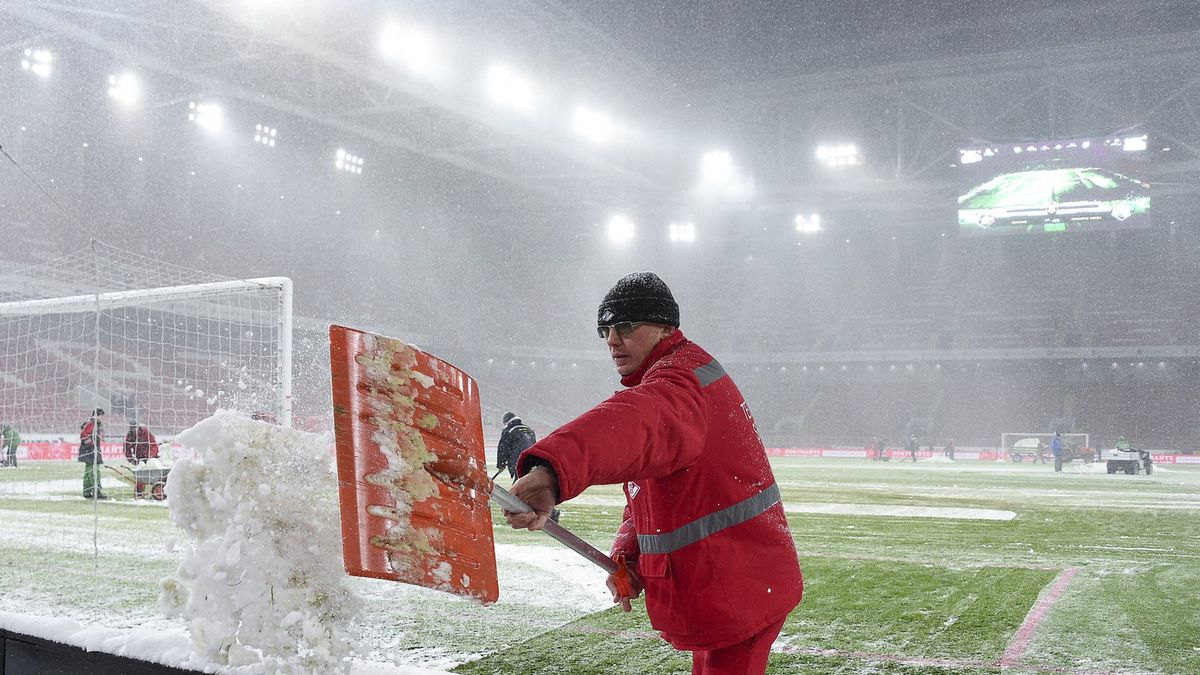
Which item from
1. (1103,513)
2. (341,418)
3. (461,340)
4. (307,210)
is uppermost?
(307,210)

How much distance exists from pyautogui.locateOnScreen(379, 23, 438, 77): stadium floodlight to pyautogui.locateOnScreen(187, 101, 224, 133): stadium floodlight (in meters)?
7.52

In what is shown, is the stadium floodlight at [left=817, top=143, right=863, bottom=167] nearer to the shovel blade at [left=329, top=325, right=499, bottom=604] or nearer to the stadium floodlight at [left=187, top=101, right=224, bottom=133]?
the stadium floodlight at [left=187, top=101, right=224, bottom=133]

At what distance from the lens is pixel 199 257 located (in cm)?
2900

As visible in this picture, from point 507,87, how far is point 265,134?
8954 mm

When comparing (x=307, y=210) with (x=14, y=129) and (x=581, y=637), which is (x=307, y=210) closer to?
(x=14, y=129)

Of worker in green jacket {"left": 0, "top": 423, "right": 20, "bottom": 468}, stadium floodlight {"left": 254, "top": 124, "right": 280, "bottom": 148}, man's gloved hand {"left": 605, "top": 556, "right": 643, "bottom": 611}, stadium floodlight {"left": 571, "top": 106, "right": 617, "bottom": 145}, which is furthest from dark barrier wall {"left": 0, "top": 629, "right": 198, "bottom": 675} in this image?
stadium floodlight {"left": 571, "top": 106, "right": 617, "bottom": 145}

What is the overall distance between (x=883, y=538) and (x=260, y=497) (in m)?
8.14

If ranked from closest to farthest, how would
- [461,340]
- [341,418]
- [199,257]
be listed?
1. [341,418]
2. [199,257]
3. [461,340]

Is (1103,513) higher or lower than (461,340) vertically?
lower

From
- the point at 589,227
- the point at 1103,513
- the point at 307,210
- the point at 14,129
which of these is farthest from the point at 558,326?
the point at 1103,513

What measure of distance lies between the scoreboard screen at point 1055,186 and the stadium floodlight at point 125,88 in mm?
28450

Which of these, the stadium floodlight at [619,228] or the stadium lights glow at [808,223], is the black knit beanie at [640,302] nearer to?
the stadium lights glow at [808,223]

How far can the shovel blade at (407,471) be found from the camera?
4.76ft

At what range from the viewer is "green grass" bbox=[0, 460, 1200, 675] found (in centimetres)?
421
